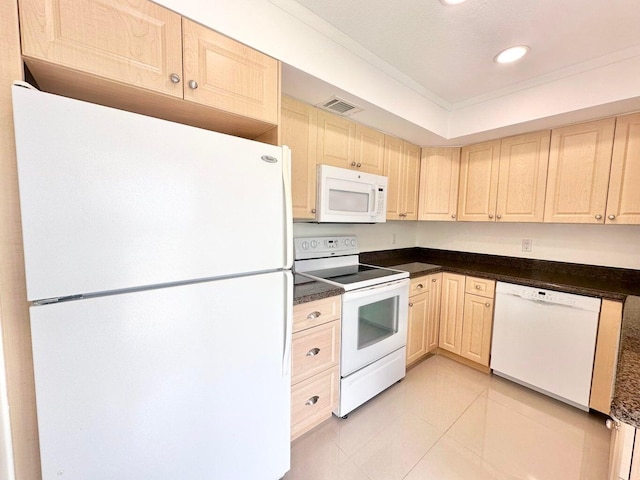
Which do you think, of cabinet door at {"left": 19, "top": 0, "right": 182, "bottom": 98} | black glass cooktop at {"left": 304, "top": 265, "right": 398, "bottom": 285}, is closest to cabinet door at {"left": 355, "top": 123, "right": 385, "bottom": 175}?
black glass cooktop at {"left": 304, "top": 265, "right": 398, "bottom": 285}

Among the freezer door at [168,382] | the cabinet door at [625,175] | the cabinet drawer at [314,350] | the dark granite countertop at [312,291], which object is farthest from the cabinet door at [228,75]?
the cabinet door at [625,175]

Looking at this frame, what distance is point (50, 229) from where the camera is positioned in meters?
0.69

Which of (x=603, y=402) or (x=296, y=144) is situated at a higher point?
(x=296, y=144)

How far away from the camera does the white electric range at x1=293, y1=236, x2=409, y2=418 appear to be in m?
1.71

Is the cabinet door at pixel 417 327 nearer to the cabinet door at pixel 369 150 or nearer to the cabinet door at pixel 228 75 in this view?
the cabinet door at pixel 369 150

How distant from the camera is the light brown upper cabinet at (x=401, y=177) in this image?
2.41m

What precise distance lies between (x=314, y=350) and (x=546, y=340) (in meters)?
1.82

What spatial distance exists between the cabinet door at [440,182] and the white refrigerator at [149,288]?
206cm

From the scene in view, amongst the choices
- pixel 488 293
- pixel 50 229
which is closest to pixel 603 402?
pixel 488 293

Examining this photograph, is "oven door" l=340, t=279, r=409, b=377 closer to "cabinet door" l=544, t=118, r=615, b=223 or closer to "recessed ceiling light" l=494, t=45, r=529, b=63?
"cabinet door" l=544, t=118, r=615, b=223

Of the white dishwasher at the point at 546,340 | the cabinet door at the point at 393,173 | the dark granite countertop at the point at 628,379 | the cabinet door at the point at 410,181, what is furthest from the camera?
the cabinet door at the point at 410,181

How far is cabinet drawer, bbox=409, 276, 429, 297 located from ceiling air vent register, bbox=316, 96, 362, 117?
1.46 meters

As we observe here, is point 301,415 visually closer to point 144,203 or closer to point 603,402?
point 144,203

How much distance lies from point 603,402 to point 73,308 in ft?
9.77
